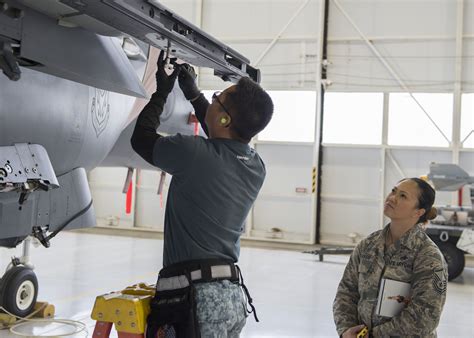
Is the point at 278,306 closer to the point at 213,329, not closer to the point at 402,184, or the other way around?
the point at 402,184

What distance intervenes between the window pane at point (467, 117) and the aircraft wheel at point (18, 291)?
1107cm

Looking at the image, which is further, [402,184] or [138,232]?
[138,232]

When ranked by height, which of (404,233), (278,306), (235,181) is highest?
(235,181)

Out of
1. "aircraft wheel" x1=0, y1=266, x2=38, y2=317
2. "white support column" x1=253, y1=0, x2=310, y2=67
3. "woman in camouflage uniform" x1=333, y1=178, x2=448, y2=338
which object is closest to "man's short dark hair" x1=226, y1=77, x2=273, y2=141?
"woman in camouflage uniform" x1=333, y1=178, x2=448, y2=338

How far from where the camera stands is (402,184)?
313 centimetres

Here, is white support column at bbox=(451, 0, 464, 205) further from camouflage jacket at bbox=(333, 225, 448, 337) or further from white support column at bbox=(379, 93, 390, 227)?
camouflage jacket at bbox=(333, 225, 448, 337)

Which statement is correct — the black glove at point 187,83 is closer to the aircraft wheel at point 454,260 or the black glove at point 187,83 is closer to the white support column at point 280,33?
the aircraft wheel at point 454,260

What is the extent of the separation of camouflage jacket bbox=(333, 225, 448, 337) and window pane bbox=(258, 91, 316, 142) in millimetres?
12403

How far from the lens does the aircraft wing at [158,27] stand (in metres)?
2.74

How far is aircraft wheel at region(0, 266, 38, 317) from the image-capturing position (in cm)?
657

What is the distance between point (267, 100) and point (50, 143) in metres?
2.22

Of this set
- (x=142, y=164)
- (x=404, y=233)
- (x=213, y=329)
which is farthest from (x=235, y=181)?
(x=142, y=164)

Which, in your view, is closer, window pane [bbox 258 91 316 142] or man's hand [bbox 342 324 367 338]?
man's hand [bbox 342 324 367 338]

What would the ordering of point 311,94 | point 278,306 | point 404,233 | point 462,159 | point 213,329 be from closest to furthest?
point 213,329
point 404,233
point 278,306
point 462,159
point 311,94
